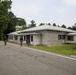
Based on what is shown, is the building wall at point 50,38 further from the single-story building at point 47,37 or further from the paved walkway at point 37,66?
the paved walkway at point 37,66

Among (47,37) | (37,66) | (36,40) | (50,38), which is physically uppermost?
(47,37)

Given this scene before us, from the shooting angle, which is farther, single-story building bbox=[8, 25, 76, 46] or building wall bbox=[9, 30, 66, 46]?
single-story building bbox=[8, 25, 76, 46]

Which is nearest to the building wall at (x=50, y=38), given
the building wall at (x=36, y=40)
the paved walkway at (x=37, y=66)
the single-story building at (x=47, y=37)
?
the single-story building at (x=47, y=37)

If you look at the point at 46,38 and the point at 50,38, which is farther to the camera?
the point at 50,38

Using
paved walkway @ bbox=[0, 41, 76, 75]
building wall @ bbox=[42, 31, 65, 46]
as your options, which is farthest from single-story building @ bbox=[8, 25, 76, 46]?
paved walkway @ bbox=[0, 41, 76, 75]

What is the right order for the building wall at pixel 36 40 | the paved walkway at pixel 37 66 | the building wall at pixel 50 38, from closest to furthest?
the paved walkway at pixel 37 66 → the building wall at pixel 50 38 → the building wall at pixel 36 40

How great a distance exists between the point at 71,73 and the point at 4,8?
41308 mm

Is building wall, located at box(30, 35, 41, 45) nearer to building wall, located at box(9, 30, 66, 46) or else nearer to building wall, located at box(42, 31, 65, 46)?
building wall, located at box(9, 30, 66, 46)

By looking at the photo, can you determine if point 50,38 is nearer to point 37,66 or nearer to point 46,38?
point 46,38

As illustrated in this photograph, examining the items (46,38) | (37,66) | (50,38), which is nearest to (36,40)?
(46,38)

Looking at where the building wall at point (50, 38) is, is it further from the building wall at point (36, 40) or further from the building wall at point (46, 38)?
the building wall at point (36, 40)

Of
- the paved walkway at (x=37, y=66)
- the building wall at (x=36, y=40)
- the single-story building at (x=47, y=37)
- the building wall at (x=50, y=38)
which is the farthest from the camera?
the building wall at (x=36, y=40)

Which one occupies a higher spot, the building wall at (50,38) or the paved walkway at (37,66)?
the building wall at (50,38)

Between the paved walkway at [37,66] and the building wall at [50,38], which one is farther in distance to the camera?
the building wall at [50,38]
